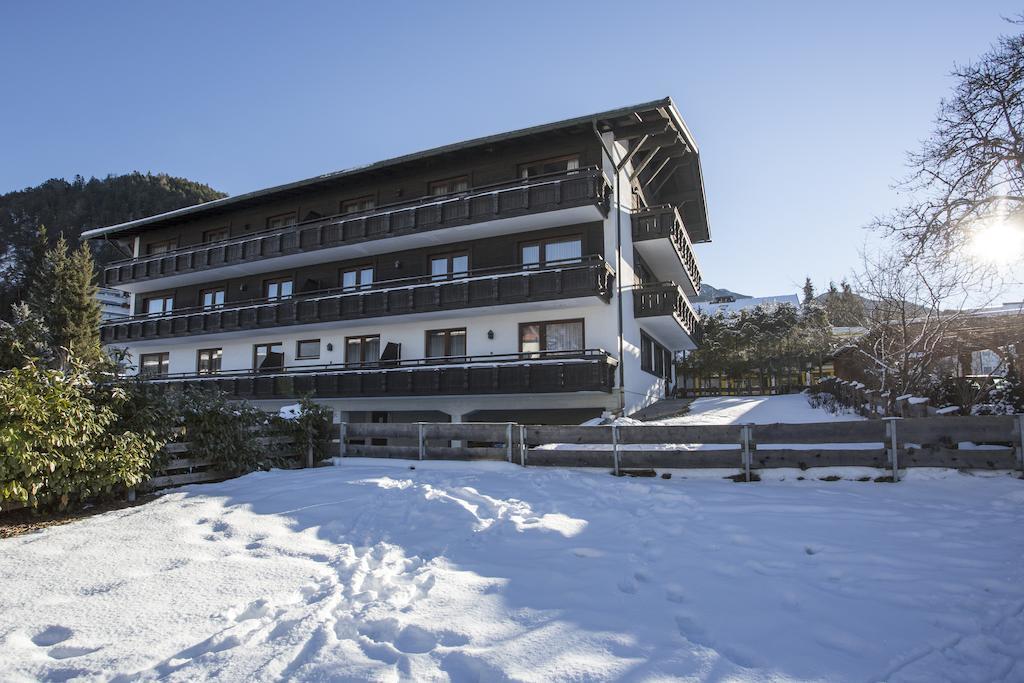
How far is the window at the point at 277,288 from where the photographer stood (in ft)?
87.1

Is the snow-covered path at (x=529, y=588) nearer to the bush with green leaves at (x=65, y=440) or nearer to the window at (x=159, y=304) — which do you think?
the bush with green leaves at (x=65, y=440)

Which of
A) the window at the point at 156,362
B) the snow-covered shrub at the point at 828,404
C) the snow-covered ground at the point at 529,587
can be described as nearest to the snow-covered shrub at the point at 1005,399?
the snow-covered ground at the point at 529,587

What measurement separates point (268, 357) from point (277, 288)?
132 inches

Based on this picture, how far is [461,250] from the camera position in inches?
890

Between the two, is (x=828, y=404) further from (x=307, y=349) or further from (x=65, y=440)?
(x=65, y=440)

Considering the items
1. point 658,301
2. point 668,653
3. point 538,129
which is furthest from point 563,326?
point 668,653

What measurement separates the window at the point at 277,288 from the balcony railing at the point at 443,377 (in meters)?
3.64

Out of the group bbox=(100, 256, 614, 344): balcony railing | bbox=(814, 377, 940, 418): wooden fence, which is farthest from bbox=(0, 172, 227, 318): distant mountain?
bbox=(814, 377, 940, 418): wooden fence

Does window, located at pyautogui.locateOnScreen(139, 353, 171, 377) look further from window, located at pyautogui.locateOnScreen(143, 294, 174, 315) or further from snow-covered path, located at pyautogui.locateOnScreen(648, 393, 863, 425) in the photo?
snow-covered path, located at pyautogui.locateOnScreen(648, 393, 863, 425)

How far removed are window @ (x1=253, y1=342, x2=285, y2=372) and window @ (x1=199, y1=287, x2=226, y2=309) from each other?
3591mm

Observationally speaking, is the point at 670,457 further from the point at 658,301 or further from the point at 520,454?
the point at 658,301

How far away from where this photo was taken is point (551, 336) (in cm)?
2095

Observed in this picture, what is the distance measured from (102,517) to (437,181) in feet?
60.4

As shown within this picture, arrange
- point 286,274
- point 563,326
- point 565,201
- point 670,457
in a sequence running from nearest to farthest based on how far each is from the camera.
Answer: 1. point 670,457
2. point 565,201
3. point 563,326
4. point 286,274
